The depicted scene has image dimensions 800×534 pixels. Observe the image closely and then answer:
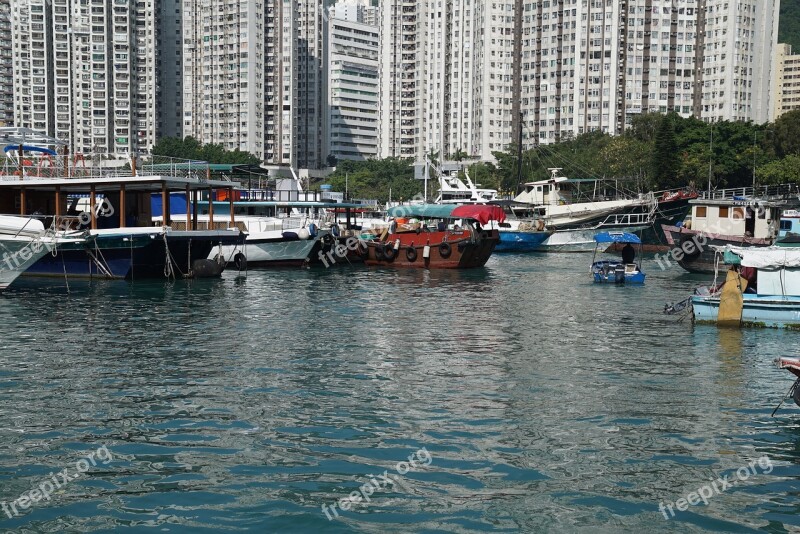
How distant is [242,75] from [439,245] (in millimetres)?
127815

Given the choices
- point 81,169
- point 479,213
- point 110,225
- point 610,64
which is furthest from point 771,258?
point 610,64

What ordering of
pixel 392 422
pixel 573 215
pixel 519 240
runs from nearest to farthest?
pixel 392 422 < pixel 519 240 < pixel 573 215

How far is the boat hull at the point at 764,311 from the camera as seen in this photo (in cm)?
2758

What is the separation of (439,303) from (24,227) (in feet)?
52.3

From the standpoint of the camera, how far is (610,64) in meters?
139

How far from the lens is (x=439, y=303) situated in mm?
35719

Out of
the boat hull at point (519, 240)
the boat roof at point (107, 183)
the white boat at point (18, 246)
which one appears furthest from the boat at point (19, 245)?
the boat hull at point (519, 240)

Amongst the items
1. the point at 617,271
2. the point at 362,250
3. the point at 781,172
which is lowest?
the point at 617,271

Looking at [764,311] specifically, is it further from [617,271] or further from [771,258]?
[617,271]

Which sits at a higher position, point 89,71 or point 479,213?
point 89,71

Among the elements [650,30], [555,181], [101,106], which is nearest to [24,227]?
[555,181]

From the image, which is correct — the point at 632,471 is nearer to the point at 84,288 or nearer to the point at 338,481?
the point at 338,481

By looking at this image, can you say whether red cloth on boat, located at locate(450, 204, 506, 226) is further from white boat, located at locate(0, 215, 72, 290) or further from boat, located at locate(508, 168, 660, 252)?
white boat, located at locate(0, 215, 72, 290)

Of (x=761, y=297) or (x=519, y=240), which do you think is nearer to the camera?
(x=761, y=297)
